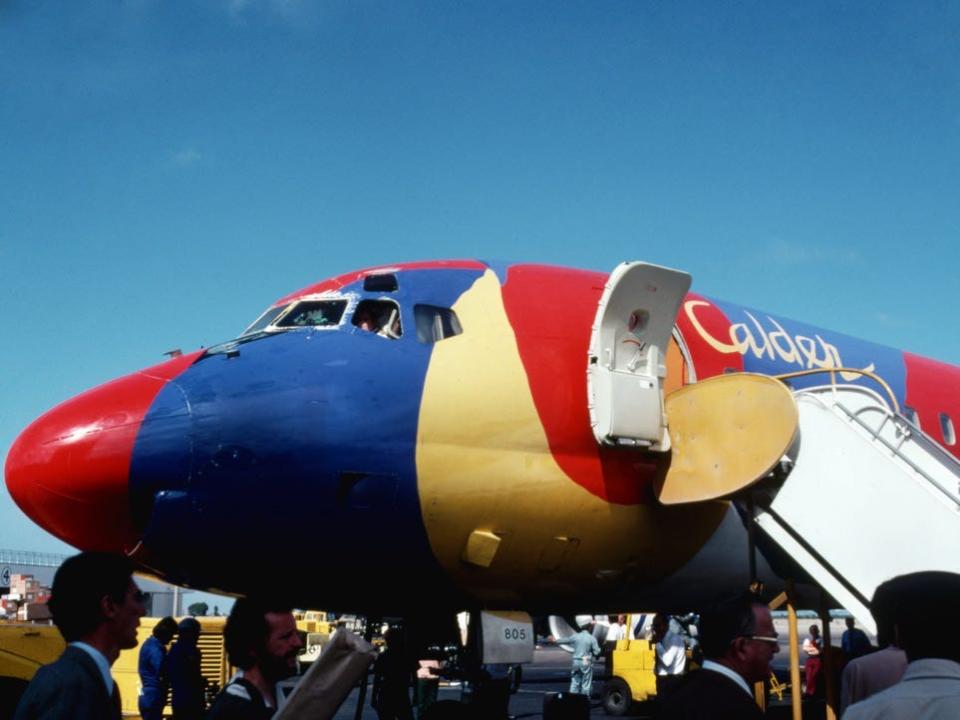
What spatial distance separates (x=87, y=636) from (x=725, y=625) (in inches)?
96.0

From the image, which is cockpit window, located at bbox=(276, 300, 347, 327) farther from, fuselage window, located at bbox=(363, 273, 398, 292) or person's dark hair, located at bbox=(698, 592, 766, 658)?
person's dark hair, located at bbox=(698, 592, 766, 658)

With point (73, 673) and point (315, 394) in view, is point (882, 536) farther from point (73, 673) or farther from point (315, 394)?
point (73, 673)

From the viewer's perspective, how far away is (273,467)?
830 centimetres

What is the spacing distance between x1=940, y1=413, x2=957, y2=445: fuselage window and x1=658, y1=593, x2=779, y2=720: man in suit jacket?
374 inches

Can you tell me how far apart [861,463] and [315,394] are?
4.86m

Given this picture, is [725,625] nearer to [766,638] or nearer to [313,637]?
[766,638]

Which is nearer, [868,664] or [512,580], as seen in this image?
[868,664]

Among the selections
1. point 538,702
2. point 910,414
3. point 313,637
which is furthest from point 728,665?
point 313,637

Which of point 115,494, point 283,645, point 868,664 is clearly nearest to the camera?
point 283,645

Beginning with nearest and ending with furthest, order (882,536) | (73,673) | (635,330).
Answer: (73,673)
(882,536)
(635,330)

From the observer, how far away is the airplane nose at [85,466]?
8211 mm

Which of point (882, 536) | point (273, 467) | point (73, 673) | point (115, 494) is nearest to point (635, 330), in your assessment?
point (882, 536)

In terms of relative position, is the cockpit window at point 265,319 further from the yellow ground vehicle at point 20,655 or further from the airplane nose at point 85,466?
the yellow ground vehicle at point 20,655

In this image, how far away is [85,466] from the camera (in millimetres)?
8227
